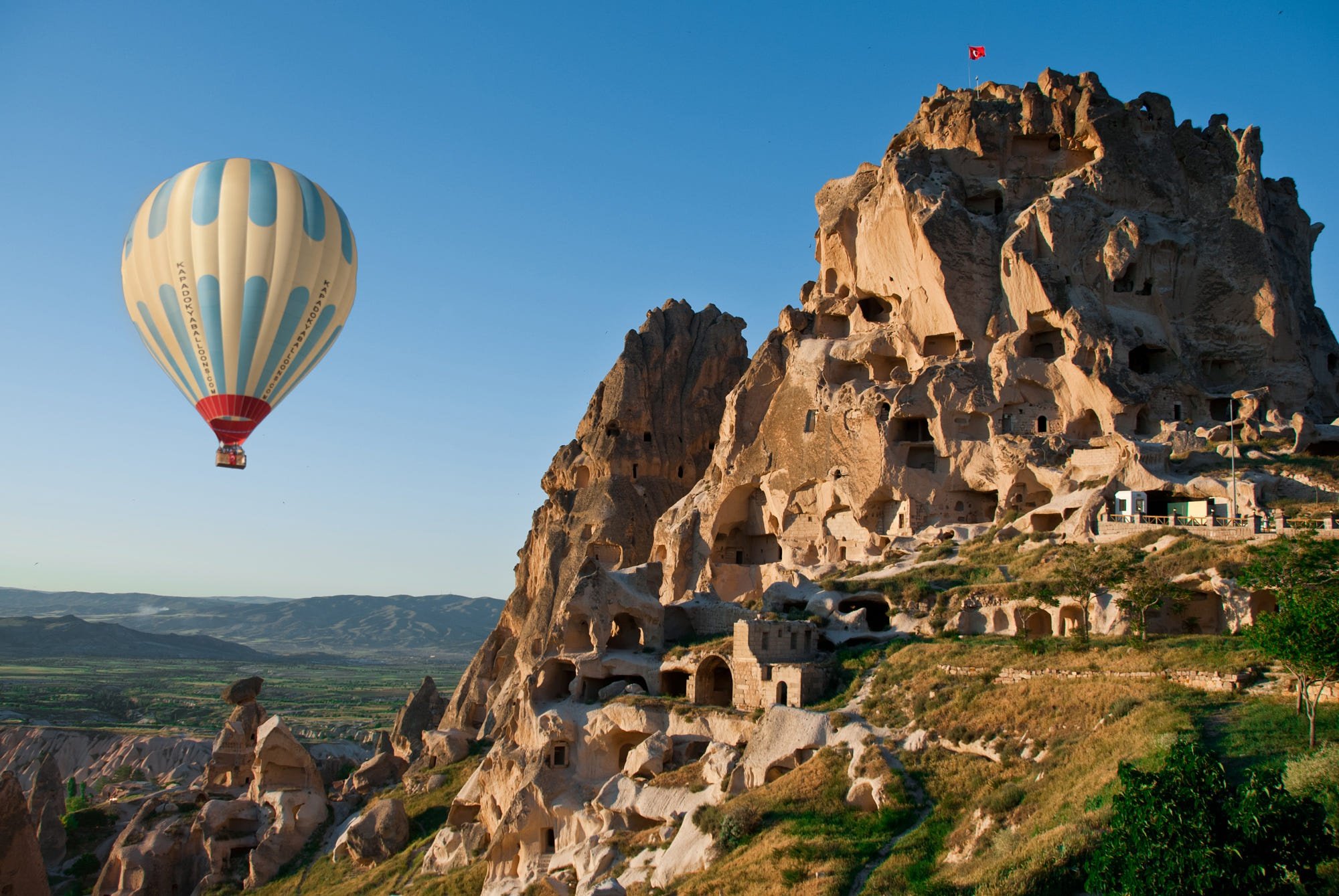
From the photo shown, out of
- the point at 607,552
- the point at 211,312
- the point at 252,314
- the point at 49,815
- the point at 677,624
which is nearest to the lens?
the point at 211,312

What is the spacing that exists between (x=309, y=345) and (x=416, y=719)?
2156 cm

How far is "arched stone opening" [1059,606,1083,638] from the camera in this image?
1394 inches

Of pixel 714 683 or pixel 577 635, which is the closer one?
pixel 714 683

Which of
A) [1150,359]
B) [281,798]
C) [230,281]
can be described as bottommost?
[281,798]

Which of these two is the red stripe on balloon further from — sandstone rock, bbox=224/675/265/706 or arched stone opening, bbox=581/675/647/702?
sandstone rock, bbox=224/675/265/706

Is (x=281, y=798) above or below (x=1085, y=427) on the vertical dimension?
below

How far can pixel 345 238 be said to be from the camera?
36844mm

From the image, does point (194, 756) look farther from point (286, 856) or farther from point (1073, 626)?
point (1073, 626)

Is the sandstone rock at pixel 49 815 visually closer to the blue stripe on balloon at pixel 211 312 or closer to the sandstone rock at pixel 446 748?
the sandstone rock at pixel 446 748

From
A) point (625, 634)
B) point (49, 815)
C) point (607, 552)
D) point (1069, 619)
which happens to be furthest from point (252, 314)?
point (607, 552)

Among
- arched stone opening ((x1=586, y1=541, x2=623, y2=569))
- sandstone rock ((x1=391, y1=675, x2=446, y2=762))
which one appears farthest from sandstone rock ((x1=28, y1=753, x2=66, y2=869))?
arched stone opening ((x1=586, y1=541, x2=623, y2=569))

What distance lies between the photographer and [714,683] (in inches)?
1503

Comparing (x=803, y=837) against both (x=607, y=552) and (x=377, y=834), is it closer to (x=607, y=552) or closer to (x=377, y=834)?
(x=377, y=834)

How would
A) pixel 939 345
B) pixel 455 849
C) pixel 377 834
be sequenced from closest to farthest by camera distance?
pixel 455 849 → pixel 377 834 → pixel 939 345
